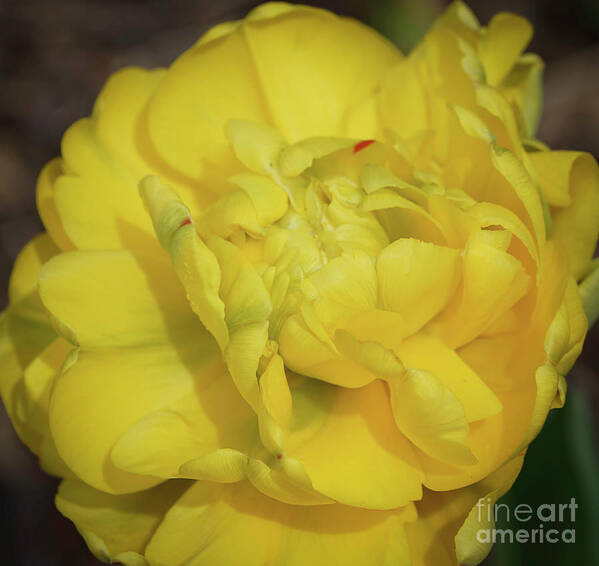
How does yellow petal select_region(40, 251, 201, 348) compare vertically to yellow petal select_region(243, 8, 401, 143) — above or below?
below

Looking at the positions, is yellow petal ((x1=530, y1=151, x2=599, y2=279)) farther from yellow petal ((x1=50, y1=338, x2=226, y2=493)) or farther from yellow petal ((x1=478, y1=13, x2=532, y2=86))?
yellow petal ((x1=50, y1=338, x2=226, y2=493))

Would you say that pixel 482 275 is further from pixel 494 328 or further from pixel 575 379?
pixel 575 379

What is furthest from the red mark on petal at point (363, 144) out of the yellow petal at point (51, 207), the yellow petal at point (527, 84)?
the yellow petal at point (51, 207)

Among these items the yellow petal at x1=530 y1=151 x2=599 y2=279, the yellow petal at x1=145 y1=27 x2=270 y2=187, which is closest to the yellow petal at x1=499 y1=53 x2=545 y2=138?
the yellow petal at x1=530 y1=151 x2=599 y2=279

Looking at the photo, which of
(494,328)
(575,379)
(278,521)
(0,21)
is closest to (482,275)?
(494,328)

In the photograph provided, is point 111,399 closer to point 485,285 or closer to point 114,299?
point 114,299
